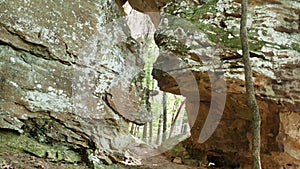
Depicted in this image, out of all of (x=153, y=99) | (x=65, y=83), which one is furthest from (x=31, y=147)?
(x=153, y=99)

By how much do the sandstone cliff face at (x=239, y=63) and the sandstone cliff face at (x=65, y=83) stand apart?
3.88 ft

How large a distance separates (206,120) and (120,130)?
2566 mm

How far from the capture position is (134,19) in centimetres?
1202

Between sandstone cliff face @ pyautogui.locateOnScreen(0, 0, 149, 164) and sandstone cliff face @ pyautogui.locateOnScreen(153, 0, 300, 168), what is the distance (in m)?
1.18

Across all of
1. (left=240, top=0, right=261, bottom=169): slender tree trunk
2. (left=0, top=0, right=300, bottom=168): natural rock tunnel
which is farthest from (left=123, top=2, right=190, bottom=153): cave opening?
(left=240, top=0, right=261, bottom=169): slender tree trunk

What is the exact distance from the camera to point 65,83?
5719 millimetres

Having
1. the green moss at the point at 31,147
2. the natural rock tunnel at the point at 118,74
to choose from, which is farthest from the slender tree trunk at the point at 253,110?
the green moss at the point at 31,147

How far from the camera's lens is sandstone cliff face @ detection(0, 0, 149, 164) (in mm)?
5098

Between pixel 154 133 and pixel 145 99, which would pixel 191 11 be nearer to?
pixel 145 99

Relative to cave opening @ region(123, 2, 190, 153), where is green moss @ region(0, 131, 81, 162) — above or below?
below

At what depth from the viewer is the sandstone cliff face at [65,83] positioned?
5098mm

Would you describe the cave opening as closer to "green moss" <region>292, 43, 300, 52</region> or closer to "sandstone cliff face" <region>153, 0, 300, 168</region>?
"sandstone cliff face" <region>153, 0, 300, 168</region>

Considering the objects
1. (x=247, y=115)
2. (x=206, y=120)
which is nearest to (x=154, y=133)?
(x=206, y=120)

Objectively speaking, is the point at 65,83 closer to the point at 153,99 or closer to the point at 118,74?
the point at 118,74
